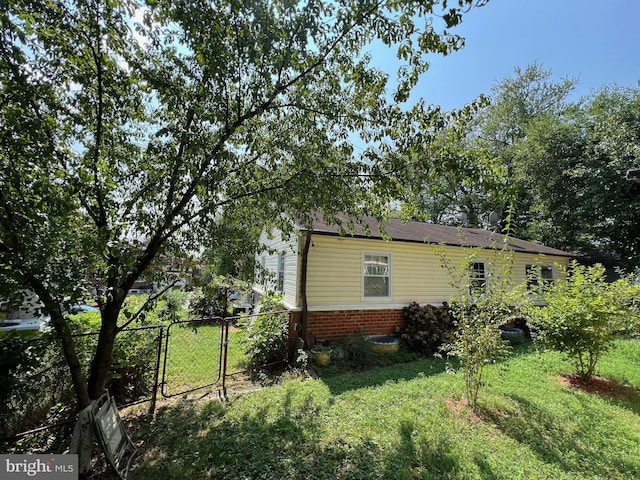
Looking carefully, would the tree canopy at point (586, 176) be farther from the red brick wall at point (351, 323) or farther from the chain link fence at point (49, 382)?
the chain link fence at point (49, 382)

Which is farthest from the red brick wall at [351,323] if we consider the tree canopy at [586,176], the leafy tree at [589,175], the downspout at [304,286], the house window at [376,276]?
the leafy tree at [589,175]

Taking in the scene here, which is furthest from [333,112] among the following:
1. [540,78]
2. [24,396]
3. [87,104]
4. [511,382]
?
[540,78]

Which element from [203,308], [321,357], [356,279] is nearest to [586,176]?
[356,279]

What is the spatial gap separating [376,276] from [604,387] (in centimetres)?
503

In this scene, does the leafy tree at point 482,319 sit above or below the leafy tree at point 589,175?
below

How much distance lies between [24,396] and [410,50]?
5.82 m

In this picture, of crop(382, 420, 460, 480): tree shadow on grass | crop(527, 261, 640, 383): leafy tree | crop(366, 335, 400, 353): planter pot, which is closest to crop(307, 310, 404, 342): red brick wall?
crop(366, 335, 400, 353): planter pot

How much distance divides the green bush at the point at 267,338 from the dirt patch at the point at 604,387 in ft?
18.7

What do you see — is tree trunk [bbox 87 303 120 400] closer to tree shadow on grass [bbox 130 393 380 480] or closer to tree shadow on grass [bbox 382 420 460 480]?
tree shadow on grass [bbox 130 393 380 480]

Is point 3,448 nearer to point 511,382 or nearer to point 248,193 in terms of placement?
point 248,193

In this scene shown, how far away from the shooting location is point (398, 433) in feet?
12.0

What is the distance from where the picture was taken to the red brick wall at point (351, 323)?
7203 millimetres

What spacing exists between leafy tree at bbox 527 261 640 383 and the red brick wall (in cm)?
347

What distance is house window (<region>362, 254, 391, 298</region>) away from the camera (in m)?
8.12
